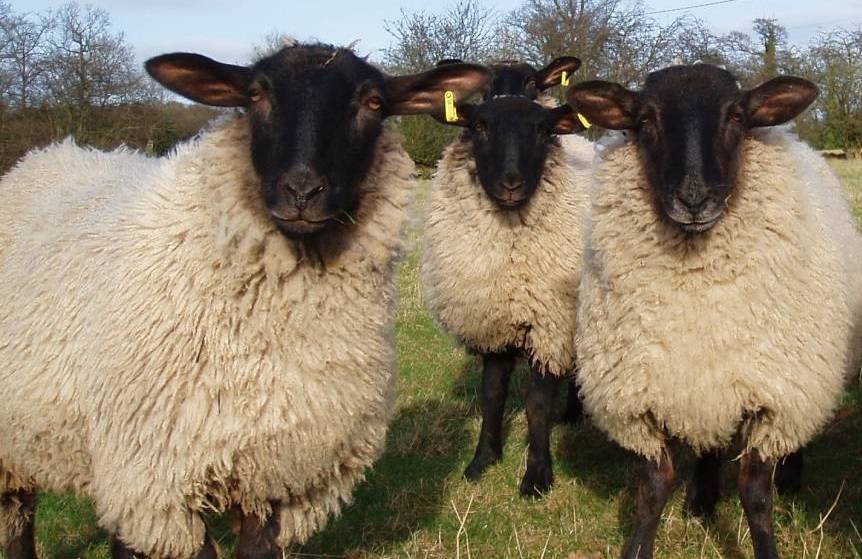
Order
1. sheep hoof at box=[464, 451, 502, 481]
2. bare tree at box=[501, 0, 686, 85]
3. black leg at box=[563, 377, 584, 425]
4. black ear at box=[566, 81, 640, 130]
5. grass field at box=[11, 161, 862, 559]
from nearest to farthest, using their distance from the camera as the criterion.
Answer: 1. black ear at box=[566, 81, 640, 130]
2. grass field at box=[11, 161, 862, 559]
3. sheep hoof at box=[464, 451, 502, 481]
4. black leg at box=[563, 377, 584, 425]
5. bare tree at box=[501, 0, 686, 85]

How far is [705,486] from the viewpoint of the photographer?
4.23 m

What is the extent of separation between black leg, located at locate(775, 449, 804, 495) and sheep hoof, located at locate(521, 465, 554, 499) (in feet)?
3.75

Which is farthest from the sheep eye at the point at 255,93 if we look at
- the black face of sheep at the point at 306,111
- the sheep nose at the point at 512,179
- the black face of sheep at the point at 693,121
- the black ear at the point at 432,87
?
the sheep nose at the point at 512,179

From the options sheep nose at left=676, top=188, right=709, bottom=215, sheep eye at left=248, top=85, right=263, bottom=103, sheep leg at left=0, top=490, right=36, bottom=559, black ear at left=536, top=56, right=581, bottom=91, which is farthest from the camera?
black ear at left=536, top=56, right=581, bottom=91

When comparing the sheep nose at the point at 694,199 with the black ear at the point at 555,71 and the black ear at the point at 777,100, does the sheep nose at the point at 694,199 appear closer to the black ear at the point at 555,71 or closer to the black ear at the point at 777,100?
the black ear at the point at 777,100

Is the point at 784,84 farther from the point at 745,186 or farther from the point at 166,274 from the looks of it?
the point at 166,274

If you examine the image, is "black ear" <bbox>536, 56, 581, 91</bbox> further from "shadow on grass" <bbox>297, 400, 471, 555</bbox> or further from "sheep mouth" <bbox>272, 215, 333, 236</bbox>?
"sheep mouth" <bbox>272, 215, 333, 236</bbox>

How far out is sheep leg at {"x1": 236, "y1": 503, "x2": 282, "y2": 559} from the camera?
3.06 metres

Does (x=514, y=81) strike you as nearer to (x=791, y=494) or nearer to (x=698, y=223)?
(x=698, y=223)

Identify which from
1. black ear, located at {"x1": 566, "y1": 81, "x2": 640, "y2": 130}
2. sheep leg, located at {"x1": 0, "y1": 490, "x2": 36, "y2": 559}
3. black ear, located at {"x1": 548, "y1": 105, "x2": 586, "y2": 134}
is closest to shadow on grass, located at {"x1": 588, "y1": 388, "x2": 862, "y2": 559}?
black ear, located at {"x1": 566, "y1": 81, "x2": 640, "y2": 130}

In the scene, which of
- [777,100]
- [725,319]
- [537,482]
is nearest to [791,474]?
[537,482]

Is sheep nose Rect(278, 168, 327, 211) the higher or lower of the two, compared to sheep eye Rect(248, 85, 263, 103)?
lower

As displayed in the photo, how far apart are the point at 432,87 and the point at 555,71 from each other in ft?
11.2

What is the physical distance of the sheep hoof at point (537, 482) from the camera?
186 inches
